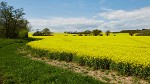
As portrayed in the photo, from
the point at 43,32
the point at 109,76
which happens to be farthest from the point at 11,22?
the point at 109,76

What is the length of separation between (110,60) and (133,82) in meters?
3.82

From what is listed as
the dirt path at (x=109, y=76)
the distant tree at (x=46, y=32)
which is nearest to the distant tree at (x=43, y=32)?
the distant tree at (x=46, y=32)

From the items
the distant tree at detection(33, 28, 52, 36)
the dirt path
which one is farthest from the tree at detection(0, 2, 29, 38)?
the dirt path

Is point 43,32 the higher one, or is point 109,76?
point 43,32

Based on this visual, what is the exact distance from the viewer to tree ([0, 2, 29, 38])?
82375 millimetres

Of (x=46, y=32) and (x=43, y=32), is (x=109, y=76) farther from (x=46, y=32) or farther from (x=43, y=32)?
(x=43, y=32)

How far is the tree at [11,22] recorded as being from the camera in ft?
270

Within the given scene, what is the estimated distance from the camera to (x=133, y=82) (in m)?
15.7

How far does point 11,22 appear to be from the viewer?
274ft

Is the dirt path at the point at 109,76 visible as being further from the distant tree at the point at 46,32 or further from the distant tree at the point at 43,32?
the distant tree at the point at 43,32

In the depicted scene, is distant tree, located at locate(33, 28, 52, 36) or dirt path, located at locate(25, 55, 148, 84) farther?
distant tree, located at locate(33, 28, 52, 36)

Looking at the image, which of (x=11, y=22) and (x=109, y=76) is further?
(x=11, y=22)

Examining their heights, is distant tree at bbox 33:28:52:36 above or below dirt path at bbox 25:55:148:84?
above

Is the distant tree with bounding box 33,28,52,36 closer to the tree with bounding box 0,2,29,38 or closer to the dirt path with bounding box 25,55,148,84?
the tree with bounding box 0,2,29,38
